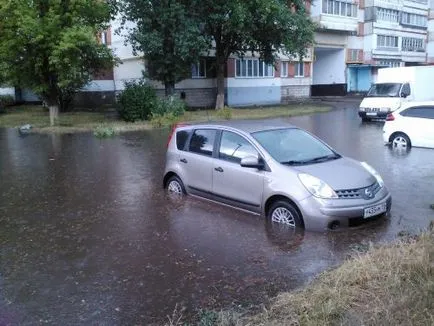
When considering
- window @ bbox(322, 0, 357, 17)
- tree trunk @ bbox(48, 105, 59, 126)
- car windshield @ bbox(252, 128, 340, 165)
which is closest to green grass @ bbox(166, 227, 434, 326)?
car windshield @ bbox(252, 128, 340, 165)

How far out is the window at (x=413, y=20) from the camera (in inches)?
2418

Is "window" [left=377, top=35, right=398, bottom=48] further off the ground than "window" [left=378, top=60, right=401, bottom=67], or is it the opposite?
"window" [left=377, top=35, right=398, bottom=48]

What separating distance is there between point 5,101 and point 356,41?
37.1 metres

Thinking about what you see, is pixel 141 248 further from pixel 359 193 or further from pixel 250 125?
pixel 359 193

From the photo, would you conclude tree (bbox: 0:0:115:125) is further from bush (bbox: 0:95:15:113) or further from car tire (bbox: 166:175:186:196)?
car tire (bbox: 166:175:186:196)

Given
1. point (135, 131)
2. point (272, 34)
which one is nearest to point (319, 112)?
point (272, 34)

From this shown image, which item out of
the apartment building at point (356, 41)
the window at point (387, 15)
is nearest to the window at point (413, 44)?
the apartment building at point (356, 41)

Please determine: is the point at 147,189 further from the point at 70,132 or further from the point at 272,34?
the point at 272,34

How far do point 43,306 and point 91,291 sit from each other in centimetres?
51

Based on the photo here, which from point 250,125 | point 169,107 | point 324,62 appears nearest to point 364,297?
point 250,125

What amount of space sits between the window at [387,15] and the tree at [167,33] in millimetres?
34565

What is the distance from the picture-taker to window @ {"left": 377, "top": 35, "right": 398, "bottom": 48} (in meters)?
56.8

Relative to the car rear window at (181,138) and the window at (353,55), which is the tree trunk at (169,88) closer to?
the car rear window at (181,138)

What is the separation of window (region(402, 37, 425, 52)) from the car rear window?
58.9 metres
